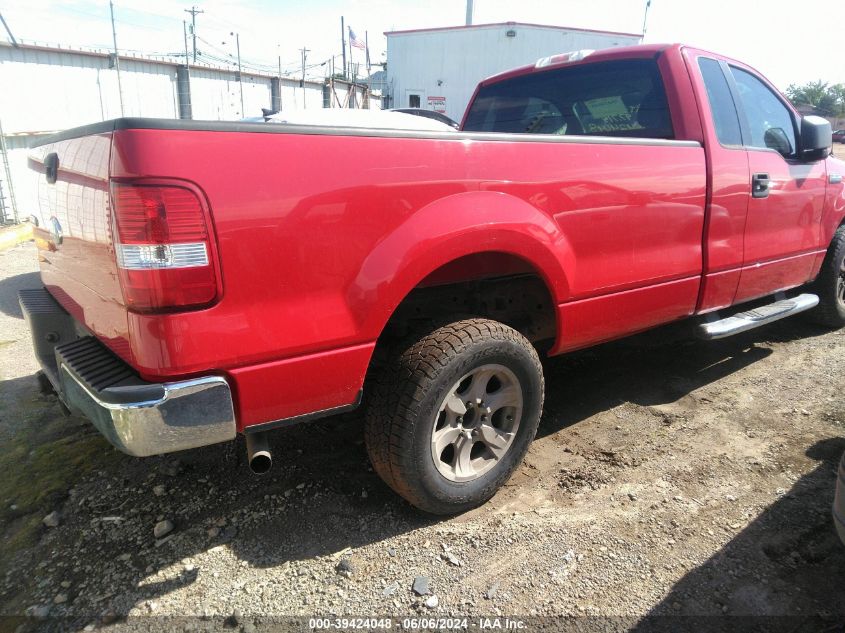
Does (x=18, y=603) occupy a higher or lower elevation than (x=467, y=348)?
lower

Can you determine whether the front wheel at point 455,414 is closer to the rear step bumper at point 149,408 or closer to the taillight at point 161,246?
the rear step bumper at point 149,408

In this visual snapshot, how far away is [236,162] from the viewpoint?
1.79 metres

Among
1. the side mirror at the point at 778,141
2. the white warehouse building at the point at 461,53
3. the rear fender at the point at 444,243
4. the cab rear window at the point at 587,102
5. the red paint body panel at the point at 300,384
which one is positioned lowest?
the red paint body panel at the point at 300,384

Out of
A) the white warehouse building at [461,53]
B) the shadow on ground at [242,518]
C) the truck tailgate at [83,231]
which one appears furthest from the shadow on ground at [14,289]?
the white warehouse building at [461,53]

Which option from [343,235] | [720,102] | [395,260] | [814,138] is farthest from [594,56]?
[343,235]

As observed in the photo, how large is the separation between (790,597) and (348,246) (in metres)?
1.96

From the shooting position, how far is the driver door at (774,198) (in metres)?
3.62

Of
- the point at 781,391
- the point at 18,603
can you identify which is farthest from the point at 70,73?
the point at 781,391

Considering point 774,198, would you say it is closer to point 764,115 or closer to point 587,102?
point 764,115

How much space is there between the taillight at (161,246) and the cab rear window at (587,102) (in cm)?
262

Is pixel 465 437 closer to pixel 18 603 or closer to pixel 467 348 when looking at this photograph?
pixel 467 348

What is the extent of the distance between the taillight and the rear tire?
15.1 feet

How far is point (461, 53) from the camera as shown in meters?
23.6

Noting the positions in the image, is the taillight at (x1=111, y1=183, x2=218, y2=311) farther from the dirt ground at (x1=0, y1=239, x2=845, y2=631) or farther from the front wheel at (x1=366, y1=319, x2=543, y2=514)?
the dirt ground at (x1=0, y1=239, x2=845, y2=631)
